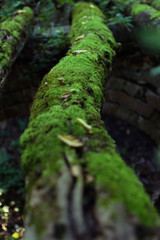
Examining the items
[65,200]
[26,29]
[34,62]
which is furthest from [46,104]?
[34,62]

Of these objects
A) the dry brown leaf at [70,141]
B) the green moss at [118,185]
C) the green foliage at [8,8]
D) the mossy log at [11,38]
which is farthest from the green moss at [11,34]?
the green moss at [118,185]

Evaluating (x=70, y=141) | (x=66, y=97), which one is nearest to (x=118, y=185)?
(x=70, y=141)

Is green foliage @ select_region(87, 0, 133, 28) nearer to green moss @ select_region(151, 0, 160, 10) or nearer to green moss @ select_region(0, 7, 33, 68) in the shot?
green moss @ select_region(151, 0, 160, 10)

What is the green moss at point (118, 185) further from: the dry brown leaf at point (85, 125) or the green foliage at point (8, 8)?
the green foliage at point (8, 8)

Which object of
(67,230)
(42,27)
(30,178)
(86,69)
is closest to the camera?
(67,230)

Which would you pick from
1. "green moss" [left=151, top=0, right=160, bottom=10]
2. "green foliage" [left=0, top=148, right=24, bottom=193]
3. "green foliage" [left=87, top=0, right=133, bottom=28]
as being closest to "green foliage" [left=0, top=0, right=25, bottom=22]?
"green foliage" [left=87, top=0, right=133, bottom=28]

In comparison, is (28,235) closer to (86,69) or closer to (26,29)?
(86,69)
